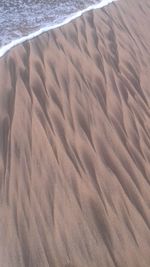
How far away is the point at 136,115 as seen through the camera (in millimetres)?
3221

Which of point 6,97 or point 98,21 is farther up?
point 98,21

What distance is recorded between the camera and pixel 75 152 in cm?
283

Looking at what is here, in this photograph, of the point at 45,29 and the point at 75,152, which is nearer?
the point at 75,152

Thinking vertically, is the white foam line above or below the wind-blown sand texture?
above

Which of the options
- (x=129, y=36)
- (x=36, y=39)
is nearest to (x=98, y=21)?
(x=129, y=36)

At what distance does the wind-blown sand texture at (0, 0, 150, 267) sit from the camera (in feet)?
7.46

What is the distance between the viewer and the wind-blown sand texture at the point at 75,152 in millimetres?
2273

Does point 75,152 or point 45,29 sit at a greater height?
point 45,29

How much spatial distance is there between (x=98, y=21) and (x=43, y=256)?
314 cm

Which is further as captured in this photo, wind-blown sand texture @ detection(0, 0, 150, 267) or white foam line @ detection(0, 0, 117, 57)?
white foam line @ detection(0, 0, 117, 57)

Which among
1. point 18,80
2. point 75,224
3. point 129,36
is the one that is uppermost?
point 129,36

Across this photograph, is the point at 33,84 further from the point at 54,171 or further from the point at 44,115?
the point at 54,171

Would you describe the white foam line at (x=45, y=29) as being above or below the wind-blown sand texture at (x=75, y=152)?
above

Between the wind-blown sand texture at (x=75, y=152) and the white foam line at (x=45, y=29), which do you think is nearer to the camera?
the wind-blown sand texture at (x=75, y=152)
